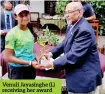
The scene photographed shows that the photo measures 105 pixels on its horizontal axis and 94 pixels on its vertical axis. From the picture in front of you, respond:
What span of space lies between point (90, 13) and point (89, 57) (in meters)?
1.12

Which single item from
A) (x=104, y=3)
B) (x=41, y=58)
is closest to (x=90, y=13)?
(x=104, y=3)

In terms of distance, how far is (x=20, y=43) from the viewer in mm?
1432

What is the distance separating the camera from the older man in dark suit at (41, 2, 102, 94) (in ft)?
4.42

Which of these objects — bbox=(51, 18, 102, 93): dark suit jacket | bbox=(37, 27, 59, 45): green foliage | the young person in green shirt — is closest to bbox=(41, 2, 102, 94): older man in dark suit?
bbox=(51, 18, 102, 93): dark suit jacket

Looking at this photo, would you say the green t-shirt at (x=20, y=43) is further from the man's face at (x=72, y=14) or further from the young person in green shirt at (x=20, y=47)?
the man's face at (x=72, y=14)

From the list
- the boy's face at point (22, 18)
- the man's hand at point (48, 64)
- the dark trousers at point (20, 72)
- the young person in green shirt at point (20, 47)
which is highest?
the boy's face at point (22, 18)

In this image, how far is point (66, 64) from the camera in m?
1.38

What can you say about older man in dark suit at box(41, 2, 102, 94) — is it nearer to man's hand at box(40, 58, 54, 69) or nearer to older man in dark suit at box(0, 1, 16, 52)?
man's hand at box(40, 58, 54, 69)

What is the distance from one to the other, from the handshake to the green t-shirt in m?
0.06

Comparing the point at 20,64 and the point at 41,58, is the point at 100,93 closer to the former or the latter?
the point at 41,58

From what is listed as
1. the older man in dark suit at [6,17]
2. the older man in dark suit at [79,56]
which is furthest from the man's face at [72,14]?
the older man in dark suit at [6,17]

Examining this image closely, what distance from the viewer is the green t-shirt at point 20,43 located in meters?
1.41

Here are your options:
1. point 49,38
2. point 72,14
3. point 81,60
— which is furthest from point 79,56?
point 49,38

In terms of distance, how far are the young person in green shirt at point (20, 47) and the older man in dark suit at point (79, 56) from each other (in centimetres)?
12
